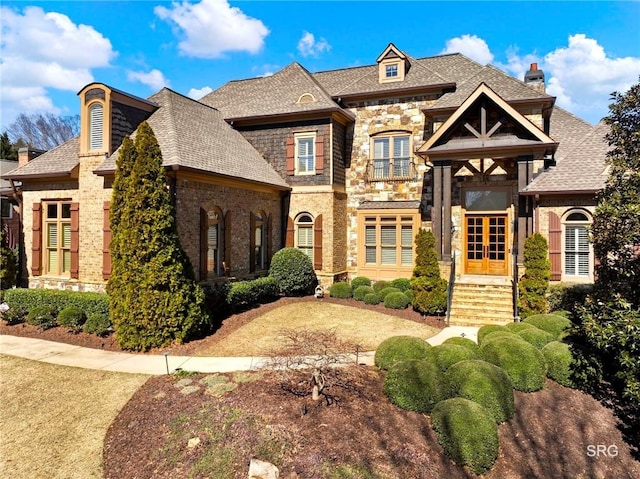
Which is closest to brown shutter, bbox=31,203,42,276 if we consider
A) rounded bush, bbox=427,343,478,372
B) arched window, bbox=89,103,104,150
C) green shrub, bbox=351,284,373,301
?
arched window, bbox=89,103,104,150

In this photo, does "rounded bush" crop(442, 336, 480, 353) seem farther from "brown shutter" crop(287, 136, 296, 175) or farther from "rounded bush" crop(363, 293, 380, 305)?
"brown shutter" crop(287, 136, 296, 175)

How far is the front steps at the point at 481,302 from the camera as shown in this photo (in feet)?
44.2

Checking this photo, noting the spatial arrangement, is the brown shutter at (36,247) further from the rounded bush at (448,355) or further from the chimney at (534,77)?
the chimney at (534,77)

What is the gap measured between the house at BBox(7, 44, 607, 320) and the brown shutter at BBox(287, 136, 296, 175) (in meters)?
0.09

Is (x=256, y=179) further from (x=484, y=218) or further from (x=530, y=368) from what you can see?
(x=530, y=368)

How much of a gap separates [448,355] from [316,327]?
5079mm

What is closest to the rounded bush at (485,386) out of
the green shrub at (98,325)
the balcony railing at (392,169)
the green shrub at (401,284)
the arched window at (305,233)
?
the green shrub at (401,284)

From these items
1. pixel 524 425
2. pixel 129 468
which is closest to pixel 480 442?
pixel 524 425

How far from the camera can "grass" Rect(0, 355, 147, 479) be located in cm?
575

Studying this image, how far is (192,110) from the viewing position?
17.8m

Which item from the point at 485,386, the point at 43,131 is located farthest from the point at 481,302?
the point at 43,131

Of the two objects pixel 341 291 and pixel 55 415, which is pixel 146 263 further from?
pixel 341 291

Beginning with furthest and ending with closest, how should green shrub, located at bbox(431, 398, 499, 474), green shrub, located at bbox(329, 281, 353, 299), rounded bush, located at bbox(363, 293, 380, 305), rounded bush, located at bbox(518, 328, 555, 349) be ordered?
green shrub, located at bbox(329, 281, 353, 299), rounded bush, located at bbox(363, 293, 380, 305), rounded bush, located at bbox(518, 328, 555, 349), green shrub, located at bbox(431, 398, 499, 474)

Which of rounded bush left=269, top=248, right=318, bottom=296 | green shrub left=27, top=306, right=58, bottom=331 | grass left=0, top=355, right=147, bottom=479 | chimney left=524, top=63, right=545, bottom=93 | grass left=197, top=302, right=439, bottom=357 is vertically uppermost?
chimney left=524, top=63, right=545, bottom=93
